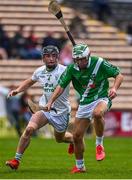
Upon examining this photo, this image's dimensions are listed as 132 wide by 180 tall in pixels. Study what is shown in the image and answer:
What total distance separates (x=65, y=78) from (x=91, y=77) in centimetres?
43

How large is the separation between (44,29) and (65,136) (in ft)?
Answer: 62.9

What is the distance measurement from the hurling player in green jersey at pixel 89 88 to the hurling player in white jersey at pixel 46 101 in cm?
94

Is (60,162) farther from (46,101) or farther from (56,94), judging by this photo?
(56,94)

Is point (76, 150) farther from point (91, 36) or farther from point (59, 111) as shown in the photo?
point (91, 36)

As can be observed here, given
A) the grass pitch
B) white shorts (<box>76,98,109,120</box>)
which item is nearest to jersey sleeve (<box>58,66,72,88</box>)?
white shorts (<box>76,98,109,120</box>)

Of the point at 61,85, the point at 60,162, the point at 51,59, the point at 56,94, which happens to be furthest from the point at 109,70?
the point at 60,162

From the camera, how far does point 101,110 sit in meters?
16.3

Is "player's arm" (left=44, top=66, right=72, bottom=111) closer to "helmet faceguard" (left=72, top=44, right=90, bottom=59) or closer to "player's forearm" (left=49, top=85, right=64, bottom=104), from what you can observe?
"player's forearm" (left=49, top=85, right=64, bottom=104)

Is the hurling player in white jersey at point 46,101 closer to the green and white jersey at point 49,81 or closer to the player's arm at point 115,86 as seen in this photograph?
the green and white jersey at point 49,81

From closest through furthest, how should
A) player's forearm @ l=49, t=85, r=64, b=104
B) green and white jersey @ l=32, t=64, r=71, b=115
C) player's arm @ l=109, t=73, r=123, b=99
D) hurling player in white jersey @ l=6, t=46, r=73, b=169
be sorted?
player's arm @ l=109, t=73, r=123, b=99 < player's forearm @ l=49, t=85, r=64, b=104 < hurling player in white jersey @ l=6, t=46, r=73, b=169 < green and white jersey @ l=32, t=64, r=71, b=115

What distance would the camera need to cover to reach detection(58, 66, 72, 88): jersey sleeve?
53.9 feet

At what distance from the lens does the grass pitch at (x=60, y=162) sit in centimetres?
1616

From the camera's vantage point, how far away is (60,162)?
19.8 meters

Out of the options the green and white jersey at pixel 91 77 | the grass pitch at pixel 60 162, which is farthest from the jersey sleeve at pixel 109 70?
the grass pitch at pixel 60 162
